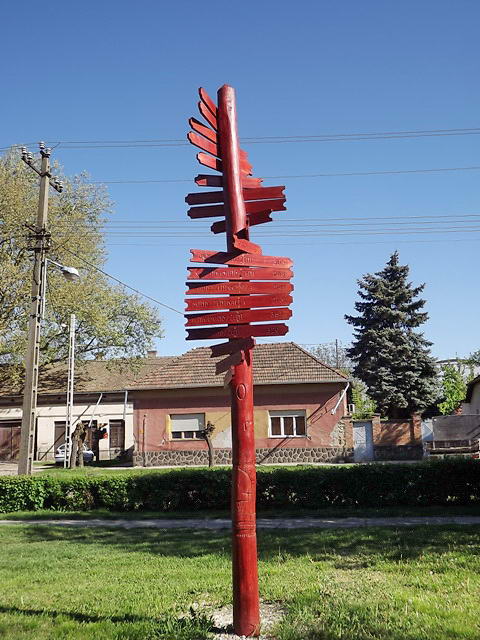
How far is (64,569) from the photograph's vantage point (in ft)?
27.6

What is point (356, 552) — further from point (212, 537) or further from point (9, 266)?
point (9, 266)

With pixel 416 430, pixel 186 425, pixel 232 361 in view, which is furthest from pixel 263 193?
pixel 416 430

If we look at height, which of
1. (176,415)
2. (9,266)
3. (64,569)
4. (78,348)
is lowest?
(64,569)

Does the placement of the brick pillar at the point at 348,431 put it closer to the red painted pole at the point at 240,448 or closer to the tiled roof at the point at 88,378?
the tiled roof at the point at 88,378

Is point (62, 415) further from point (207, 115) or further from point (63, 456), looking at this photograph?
point (207, 115)

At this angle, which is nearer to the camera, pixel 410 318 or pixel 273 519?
pixel 273 519

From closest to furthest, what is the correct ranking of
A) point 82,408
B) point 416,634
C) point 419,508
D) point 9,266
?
1. point 416,634
2. point 419,508
3. point 9,266
4. point 82,408

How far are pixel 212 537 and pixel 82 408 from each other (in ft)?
110

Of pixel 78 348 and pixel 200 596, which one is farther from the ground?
pixel 78 348

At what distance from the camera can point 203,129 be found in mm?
5883

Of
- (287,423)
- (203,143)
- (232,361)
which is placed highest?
(203,143)

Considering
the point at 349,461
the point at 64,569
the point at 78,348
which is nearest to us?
the point at 64,569

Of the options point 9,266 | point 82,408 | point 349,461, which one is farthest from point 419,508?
point 82,408

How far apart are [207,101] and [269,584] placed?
196 inches
